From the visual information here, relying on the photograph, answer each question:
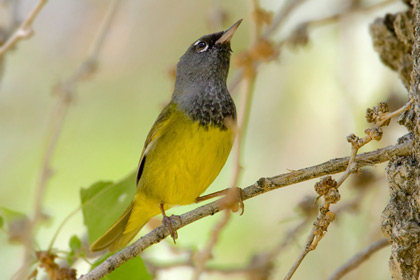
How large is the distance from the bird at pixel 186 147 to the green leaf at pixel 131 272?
538 millimetres

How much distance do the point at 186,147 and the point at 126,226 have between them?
796 millimetres

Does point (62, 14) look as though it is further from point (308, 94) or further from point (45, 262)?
point (45, 262)

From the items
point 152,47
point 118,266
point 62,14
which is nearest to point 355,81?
point 118,266

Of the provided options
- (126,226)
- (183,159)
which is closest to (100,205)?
(183,159)

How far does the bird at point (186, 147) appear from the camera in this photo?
3.59m

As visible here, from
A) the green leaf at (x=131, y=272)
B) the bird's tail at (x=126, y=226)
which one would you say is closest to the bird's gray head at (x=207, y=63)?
the bird's tail at (x=126, y=226)

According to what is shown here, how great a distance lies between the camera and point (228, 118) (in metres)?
3.68

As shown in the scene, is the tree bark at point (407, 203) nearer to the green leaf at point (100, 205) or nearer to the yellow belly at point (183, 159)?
the yellow belly at point (183, 159)

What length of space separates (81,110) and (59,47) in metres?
0.95

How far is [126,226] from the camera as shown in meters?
4.05

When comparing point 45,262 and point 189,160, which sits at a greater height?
point 189,160

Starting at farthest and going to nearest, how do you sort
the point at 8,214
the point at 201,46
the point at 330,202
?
1. the point at 201,46
2. the point at 8,214
3. the point at 330,202

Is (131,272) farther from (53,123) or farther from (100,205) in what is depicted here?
(53,123)

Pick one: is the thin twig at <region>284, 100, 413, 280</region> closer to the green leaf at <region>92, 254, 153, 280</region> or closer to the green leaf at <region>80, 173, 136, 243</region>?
the green leaf at <region>92, 254, 153, 280</region>
